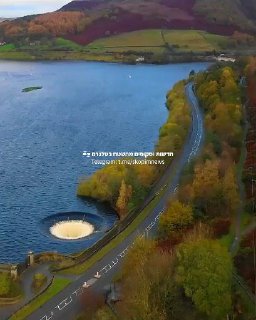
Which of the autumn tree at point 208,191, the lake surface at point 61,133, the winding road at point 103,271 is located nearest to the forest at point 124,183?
the lake surface at point 61,133

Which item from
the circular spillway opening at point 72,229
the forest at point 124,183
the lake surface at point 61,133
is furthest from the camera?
the forest at point 124,183

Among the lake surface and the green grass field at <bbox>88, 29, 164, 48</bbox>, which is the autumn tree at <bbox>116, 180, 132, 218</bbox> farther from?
the green grass field at <bbox>88, 29, 164, 48</bbox>

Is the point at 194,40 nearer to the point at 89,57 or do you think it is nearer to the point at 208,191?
the point at 89,57

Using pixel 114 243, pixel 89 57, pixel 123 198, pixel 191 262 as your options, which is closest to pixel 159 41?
pixel 89 57

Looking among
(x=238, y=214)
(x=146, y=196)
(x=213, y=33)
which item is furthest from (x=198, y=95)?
(x=213, y=33)

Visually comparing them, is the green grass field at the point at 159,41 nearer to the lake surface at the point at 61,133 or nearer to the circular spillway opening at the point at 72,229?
the lake surface at the point at 61,133

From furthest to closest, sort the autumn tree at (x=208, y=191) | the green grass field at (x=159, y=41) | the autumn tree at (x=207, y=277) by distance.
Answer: the green grass field at (x=159, y=41), the autumn tree at (x=208, y=191), the autumn tree at (x=207, y=277)

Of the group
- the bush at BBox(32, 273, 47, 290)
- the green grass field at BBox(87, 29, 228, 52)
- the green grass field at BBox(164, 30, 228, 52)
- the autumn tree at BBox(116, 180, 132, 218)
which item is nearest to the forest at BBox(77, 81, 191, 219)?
the autumn tree at BBox(116, 180, 132, 218)
